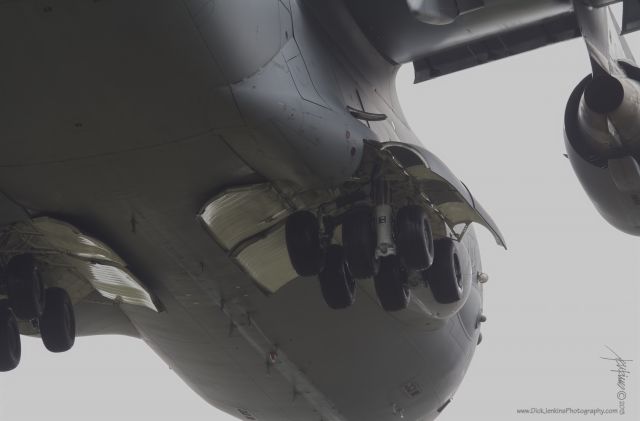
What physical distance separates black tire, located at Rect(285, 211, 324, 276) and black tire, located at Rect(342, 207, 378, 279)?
21 centimetres

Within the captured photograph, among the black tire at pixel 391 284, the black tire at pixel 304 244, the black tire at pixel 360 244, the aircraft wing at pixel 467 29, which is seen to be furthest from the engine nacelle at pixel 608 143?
the black tire at pixel 304 244

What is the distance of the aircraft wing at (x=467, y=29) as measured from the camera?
29.9 feet

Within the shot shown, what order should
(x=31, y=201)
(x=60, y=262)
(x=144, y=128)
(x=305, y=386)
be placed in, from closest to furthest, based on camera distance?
(x=144, y=128), (x=31, y=201), (x=60, y=262), (x=305, y=386)

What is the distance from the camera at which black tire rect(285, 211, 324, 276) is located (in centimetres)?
847

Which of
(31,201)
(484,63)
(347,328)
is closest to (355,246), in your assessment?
(347,328)

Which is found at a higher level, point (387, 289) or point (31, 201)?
point (31, 201)

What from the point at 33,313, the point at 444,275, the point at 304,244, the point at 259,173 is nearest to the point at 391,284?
the point at 444,275

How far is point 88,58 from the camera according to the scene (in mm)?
6566

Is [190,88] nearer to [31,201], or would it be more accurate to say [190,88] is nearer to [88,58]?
[88,58]

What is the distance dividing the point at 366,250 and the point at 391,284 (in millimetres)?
443

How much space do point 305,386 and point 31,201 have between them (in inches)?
127

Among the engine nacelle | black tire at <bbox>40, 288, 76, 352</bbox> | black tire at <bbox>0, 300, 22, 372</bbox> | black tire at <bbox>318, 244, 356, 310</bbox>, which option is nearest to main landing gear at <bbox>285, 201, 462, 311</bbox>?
black tire at <bbox>318, 244, 356, 310</bbox>

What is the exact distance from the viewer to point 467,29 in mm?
9672

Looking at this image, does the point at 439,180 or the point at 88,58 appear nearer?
the point at 88,58
